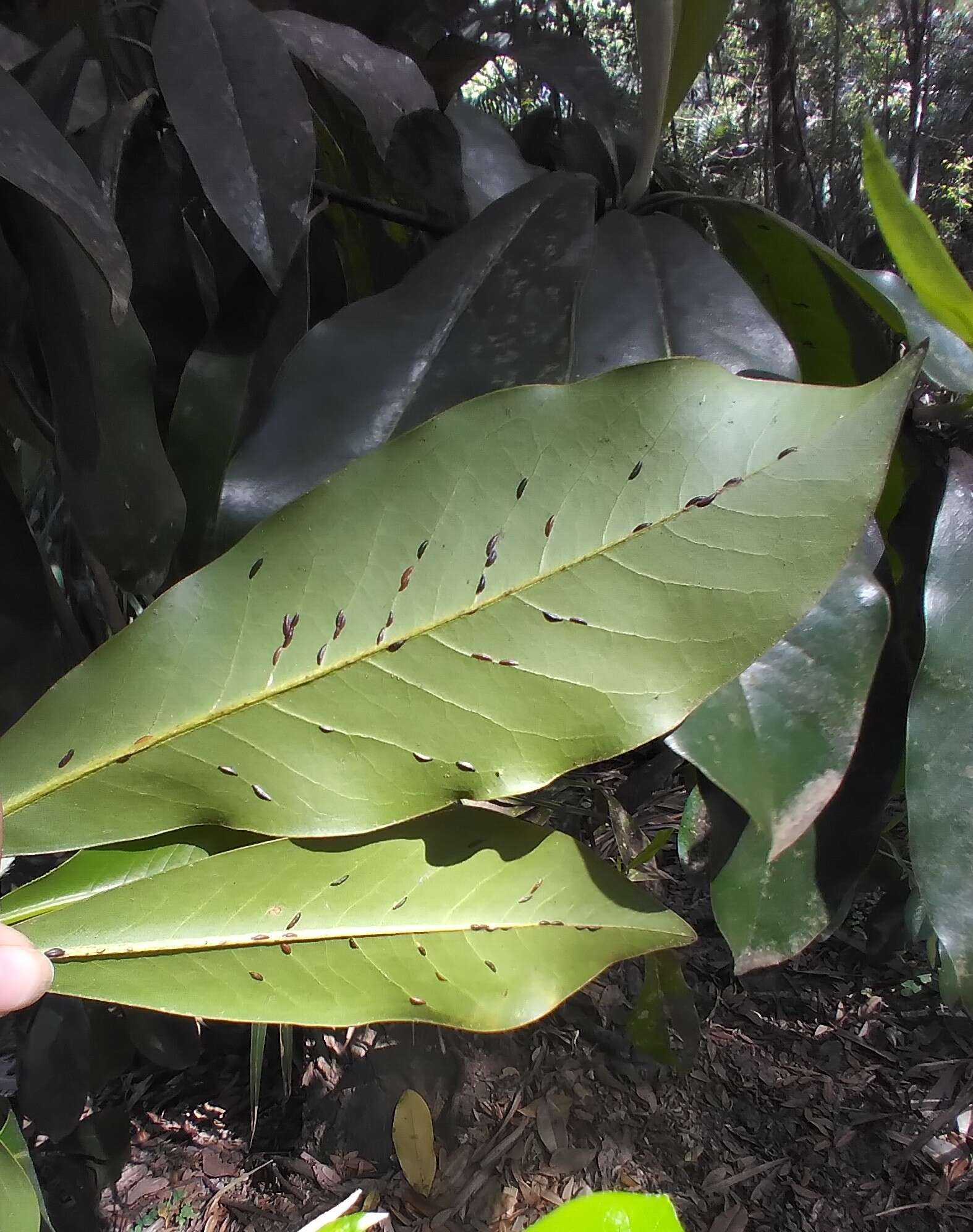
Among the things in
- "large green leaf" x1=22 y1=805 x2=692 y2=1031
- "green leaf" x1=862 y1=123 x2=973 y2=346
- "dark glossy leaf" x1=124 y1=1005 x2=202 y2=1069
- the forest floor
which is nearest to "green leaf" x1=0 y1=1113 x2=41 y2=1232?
"large green leaf" x1=22 y1=805 x2=692 y2=1031

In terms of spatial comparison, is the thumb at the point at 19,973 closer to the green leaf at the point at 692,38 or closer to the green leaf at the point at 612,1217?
the green leaf at the point at 612,1217

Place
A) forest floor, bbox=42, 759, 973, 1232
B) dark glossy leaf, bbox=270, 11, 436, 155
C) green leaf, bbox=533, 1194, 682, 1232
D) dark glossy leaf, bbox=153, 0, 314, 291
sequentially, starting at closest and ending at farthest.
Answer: green leaf, bbox=533, 1194, 682, 1232 → dark glossy leaf, bbox=153, 0, 314, 291 → dark glossy leaf, bbox=270, 11, 436, 155 → forest floor, bbox=42, 759, 973, 1232

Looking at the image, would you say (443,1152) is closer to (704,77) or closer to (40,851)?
(40,851)

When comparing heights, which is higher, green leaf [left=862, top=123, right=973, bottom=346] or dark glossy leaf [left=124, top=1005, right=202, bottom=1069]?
green leaf [left=862, top=123, right=973, bottom=346]

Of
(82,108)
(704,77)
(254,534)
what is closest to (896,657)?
(254,534)

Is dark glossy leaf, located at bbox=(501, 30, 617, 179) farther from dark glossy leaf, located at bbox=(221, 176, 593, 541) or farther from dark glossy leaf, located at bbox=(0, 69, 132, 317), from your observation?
dark glossy leaf, located at bbox=(0, 69, 132, 317)

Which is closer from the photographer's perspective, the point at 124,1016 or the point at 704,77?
the point at 124,1016
